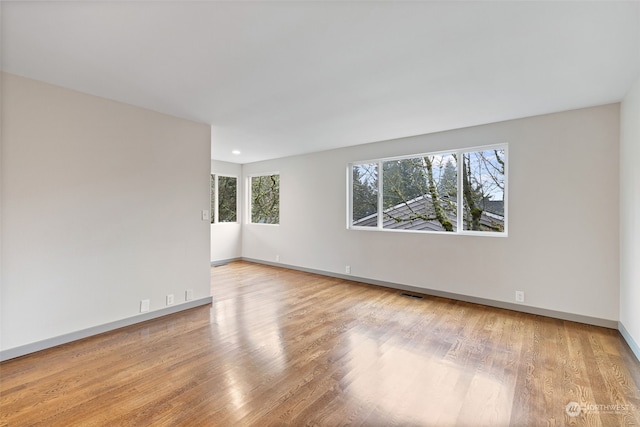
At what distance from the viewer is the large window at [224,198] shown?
6543 millimetres

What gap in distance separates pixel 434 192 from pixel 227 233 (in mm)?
4744

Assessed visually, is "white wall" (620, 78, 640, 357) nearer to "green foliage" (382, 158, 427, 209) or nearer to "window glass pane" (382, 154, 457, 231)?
"window glass pane" (382, 154, 457, 231)

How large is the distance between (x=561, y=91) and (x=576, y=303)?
2.33 m

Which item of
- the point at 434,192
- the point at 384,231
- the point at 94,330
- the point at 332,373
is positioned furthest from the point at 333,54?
the point at 94,330

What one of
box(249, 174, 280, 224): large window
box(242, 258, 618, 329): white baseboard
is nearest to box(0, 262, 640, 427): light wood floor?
box(242, 258, 618, 329): white baseboard

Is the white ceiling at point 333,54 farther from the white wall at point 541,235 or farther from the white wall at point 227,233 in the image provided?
the white wall at point 227,233

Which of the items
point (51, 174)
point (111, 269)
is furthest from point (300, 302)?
point (51, 174)

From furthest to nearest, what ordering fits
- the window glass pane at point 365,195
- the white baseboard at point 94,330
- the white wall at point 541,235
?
the window glass pane at point 365,195 < the white wall at point 541,235 < the white baseboard at point 94,330

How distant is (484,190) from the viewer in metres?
3.85

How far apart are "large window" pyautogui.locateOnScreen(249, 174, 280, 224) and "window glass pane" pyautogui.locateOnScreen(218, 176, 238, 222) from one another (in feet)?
1.29

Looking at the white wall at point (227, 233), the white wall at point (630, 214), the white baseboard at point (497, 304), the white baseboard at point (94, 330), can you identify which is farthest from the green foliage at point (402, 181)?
the white wall at point (227, 233)

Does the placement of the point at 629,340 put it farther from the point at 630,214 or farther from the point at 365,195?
the point at 365,195

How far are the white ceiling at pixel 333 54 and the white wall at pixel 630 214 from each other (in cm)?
27

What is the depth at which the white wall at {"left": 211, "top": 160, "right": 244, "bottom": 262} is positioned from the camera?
6.47m
